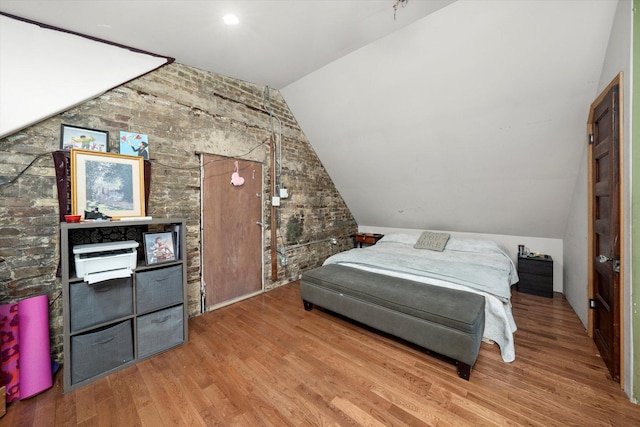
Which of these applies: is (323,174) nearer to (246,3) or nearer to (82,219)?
(246,3)

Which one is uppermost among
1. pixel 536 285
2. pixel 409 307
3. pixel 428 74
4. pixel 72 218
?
pixel 428 74

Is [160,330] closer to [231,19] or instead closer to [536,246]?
[231,19]

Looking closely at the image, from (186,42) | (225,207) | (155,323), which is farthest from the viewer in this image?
(225,207)

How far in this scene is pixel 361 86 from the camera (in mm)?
2887

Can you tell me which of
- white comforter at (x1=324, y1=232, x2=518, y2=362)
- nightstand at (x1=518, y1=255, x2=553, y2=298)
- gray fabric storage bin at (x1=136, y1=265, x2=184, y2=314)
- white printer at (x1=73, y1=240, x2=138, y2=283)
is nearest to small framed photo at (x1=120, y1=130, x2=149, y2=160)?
white printer at (x1=73, y1=240, x2=138, y2=283)

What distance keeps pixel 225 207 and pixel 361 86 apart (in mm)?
2184

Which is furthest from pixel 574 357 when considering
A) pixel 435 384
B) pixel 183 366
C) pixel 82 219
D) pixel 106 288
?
pixel 82 219

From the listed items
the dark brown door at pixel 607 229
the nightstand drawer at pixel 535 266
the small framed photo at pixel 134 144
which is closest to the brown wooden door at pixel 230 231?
the small framed photo at pixel 134 144

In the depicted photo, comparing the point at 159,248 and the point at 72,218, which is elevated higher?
the point at 72,218

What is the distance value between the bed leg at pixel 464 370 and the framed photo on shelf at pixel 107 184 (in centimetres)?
294

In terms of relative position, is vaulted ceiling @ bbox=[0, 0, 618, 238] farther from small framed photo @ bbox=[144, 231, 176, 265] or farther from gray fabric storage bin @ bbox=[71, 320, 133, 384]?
gray fabric storage bin @ bbox=[71, 320, 133, 384]

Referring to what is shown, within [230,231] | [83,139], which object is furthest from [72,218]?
[230,231]

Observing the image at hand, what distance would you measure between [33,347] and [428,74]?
12.9 ft

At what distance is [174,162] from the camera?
2566 millimetres
